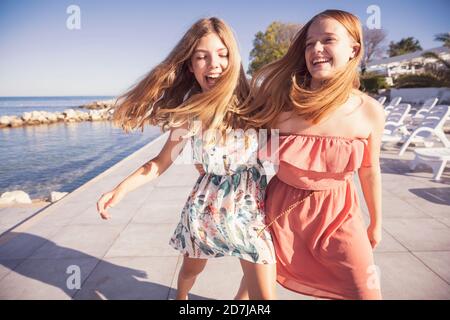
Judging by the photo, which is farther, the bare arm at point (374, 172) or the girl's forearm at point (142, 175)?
the girl's forearm at point (142, 175)

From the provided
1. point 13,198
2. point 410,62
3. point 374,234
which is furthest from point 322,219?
point 410,62

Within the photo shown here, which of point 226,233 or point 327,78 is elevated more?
point 327,78

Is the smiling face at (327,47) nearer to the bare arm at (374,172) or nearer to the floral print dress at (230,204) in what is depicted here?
the bare arm at (374,172)

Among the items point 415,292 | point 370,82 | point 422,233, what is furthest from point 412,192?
point 370,82

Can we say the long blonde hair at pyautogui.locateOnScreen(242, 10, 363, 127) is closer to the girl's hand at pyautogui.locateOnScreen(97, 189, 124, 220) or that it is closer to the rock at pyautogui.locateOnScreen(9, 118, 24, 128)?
the girl's hand at pyautogui.locateOnScreen(97, 189, 124, 220)

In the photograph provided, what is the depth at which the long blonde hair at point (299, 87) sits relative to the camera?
4.81 feet

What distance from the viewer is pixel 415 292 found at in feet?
7.56

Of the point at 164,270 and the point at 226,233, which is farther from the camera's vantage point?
the point at 164,270

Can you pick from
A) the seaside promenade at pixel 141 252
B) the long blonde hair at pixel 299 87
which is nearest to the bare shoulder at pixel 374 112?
the long blonde hair at pixel 299 87

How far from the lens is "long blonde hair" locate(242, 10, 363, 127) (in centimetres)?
146

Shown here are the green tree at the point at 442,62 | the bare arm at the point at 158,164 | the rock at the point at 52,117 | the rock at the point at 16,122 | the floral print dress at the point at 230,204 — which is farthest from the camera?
the rock at the point at 52,117

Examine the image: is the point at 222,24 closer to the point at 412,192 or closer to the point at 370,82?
the point at 412,192

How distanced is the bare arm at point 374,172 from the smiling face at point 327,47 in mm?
258

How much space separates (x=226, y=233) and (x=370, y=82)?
27229mm
